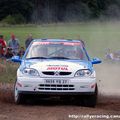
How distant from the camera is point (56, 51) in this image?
43.3ft

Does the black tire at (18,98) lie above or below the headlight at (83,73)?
below

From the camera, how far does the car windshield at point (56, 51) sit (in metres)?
13.1

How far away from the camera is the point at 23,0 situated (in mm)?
90500

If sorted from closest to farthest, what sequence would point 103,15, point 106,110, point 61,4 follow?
point 106,110 < point 103,15 < point 61,4

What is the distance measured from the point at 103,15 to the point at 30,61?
24.8 meters

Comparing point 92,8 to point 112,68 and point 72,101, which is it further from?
point 72,101

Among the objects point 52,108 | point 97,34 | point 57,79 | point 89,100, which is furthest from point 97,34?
point 52,108

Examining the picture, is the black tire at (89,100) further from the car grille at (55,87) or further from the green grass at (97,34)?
the green grass at (97,34)

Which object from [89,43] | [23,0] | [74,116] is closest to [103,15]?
[89,43]

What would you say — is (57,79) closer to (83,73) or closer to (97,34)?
(83,73)

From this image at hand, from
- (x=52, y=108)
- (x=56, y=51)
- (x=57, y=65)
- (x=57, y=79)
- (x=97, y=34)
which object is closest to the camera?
(x=52, y=108)

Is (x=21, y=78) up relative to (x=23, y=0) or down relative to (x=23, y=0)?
up

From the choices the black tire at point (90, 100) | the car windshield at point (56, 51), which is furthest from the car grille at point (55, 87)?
the car windshield at point (56, 51)

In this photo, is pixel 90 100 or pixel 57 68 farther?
pixel 90 100
